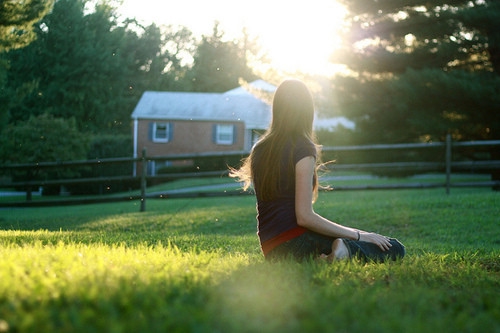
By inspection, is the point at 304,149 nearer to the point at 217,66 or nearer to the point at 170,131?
the point at 170,131

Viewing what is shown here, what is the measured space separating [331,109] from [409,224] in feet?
28.5

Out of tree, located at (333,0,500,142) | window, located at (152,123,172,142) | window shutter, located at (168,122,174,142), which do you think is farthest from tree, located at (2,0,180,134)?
tree, located at (333,0,500,142)

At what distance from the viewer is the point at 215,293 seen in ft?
10.4

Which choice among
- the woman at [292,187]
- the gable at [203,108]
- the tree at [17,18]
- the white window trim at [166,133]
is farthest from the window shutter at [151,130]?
the woman at [292,187]

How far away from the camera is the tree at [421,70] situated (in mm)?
17438

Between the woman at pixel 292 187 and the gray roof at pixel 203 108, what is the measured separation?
3018 centimetres

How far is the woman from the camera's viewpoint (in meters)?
4.62

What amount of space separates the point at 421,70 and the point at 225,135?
18946 mm

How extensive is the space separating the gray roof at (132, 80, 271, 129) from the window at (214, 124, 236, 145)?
0.50 m

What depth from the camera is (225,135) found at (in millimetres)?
35875

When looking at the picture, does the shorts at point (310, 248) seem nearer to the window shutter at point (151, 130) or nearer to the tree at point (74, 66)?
the window shutter at point (151, 130)

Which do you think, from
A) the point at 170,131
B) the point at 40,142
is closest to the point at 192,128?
the point at 170,131

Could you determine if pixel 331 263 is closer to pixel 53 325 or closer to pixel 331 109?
pixel 53 325

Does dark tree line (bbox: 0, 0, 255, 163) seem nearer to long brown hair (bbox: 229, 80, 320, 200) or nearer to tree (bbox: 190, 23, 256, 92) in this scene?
tree (bbox: 190, 23, 256, 92)
